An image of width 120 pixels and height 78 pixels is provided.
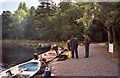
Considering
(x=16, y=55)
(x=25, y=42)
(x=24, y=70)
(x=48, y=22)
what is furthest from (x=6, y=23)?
(x=16, y=55)

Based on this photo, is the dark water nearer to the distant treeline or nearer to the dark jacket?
the distant treeline

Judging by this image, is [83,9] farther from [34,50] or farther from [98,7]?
[34,50]

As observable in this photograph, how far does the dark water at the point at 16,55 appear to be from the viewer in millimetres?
4474

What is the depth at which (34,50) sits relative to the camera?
441cm

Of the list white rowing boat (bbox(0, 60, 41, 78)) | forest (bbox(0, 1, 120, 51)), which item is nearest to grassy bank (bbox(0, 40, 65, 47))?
forest (bbox(0, 1, 120, 51))

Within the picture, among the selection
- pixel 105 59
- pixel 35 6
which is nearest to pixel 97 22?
pixel 105 59

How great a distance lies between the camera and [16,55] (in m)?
4.95

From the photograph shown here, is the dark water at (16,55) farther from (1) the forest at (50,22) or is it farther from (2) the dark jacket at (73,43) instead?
(2) the dark jacket at (73,43)

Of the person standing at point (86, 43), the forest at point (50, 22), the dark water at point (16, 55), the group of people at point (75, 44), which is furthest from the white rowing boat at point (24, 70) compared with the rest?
the person standing at point (86, 43)

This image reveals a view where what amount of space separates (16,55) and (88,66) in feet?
4.83

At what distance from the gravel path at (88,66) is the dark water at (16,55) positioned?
548mm

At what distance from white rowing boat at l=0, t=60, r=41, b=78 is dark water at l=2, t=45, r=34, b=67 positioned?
0.86 ft

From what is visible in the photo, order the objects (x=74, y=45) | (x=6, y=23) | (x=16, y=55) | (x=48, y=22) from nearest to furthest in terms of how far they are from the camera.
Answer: (x=6, y=23) → (x=48, y=22) → (x=74, y=45) → (x=16, y=55)

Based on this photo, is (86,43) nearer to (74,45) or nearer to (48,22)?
(74,45)
